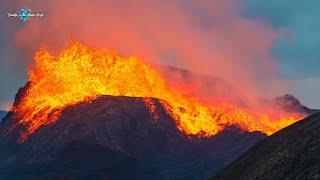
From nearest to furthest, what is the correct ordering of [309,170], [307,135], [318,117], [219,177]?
1. [309,170]
2. [307,135]
3. [318,117]
4. [219,177]

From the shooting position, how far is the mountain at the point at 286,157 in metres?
62.5

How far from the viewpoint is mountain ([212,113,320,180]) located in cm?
6250

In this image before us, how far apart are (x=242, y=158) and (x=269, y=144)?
5.57 m

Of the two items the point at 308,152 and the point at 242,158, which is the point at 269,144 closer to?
the point at 242,158

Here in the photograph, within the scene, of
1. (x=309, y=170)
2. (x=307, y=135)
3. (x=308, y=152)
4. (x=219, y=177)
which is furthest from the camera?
(x=219, y=177)

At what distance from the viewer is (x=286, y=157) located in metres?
67.9

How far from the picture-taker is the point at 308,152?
65438 millimetres

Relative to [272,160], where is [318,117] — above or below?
above

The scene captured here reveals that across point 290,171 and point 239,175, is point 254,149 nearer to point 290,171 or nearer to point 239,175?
point 239,175

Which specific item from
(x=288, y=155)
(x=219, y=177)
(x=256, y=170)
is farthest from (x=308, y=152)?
(x=219, y=177)

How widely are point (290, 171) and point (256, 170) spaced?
814 cm

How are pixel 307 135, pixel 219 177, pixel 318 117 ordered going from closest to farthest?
pixel 307 135 < pixel 318 117 < pixel 219 177

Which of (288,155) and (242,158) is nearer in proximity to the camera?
(288,155)

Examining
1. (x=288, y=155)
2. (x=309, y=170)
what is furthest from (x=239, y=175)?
(x=309, y=170)
